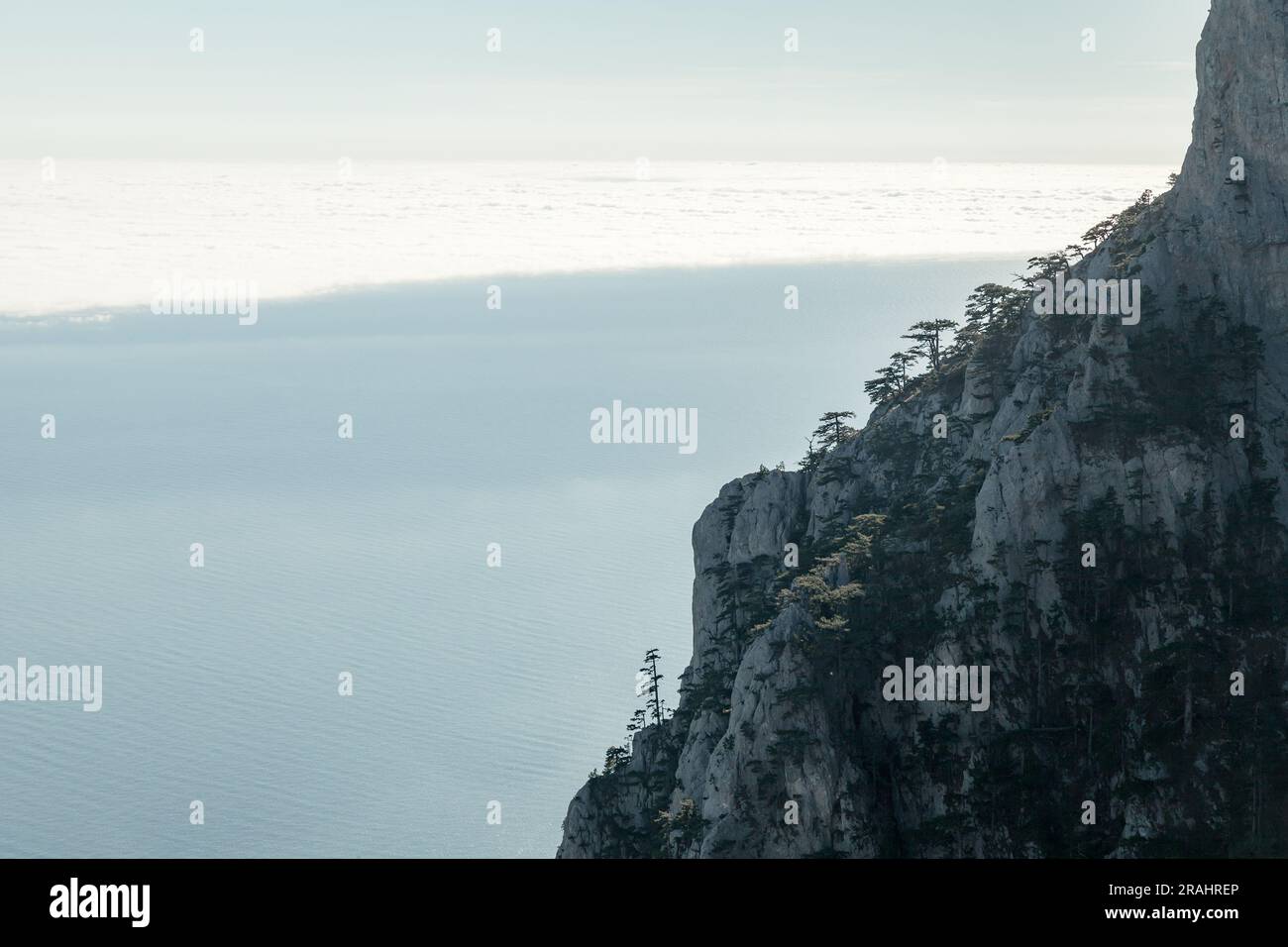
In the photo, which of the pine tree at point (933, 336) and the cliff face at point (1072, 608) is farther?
the pine tree at point (933, 336)

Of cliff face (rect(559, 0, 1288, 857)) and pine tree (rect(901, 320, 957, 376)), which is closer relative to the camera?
cliff face (rect(559, 0, 1288, 857))

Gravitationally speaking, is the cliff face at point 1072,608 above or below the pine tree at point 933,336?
below

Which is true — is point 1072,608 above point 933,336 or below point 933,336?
below

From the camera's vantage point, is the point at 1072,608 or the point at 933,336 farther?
the point at 933,336

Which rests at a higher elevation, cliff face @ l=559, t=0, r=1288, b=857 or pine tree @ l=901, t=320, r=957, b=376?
pine tree @ l=901, t=320, r=957, b=376
